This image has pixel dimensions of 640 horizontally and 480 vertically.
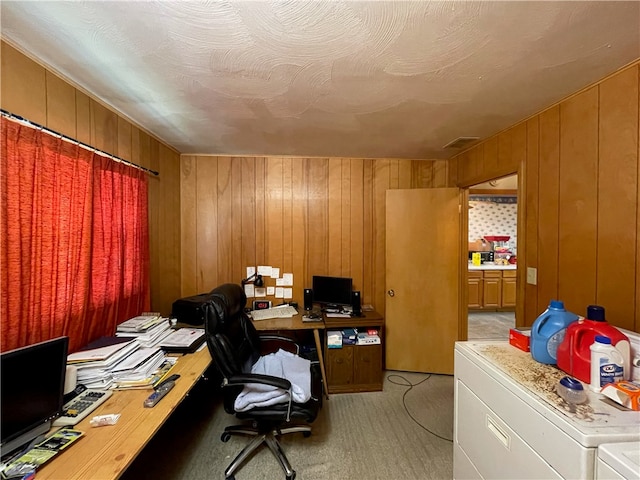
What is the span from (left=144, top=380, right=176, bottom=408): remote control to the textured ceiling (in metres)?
1.60

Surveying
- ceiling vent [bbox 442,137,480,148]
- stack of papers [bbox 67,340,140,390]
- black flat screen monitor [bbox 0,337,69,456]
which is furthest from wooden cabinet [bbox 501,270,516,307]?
black flat screen monitor [bbox 0,337,69,456]

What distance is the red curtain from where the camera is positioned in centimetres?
118

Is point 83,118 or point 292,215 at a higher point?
point 83,118

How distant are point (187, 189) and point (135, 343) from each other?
1.79 meters

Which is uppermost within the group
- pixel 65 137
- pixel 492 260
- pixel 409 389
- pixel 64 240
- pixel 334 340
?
pixel 65 137

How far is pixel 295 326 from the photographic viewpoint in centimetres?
244

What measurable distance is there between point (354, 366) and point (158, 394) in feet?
5.80

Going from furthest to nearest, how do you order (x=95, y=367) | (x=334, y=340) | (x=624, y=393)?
(x=334, y=340) → (x=95, y=367) → (x=624, y=393)

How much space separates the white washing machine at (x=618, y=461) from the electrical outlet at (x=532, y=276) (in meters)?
1.37

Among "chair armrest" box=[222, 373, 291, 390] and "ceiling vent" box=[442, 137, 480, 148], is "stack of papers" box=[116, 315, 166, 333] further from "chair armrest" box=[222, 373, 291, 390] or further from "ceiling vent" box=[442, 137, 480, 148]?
"ceiling vent" box=[442, 137, 480, 148]

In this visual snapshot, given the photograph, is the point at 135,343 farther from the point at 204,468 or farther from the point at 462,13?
the point at 462,13

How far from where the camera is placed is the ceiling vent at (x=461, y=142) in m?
2.40

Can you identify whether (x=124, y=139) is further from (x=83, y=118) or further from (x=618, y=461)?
(x=618, y=461)

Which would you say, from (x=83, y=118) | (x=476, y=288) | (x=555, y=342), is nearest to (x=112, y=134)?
(x=83, y=118)
